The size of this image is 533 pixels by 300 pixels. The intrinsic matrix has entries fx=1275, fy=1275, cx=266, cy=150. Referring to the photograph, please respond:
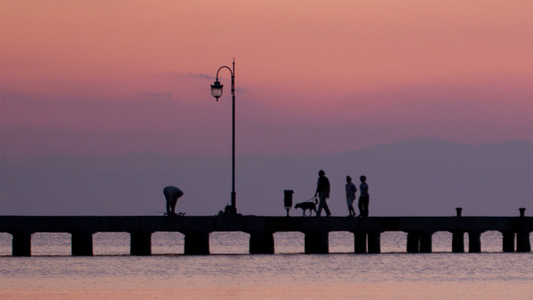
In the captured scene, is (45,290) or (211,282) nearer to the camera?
(45,290)

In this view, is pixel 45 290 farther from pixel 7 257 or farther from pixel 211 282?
pixel 7 257

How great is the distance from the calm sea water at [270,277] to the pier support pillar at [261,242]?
0.38m

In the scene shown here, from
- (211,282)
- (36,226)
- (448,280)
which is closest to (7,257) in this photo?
(36,226)

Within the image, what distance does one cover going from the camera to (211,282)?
32.1 metres

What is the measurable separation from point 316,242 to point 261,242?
239cm

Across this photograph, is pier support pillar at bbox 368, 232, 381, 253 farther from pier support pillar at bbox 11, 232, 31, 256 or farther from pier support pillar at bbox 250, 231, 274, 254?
pier support pillar at bbox 11, 232, 31, 256

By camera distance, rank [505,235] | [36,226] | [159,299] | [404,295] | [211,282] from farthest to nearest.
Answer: [505,235] → [36,226] → [211,282] → [404,295] → [159,299]

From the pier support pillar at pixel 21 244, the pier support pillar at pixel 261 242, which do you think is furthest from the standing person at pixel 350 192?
the pier support pillar at pixel 21 244

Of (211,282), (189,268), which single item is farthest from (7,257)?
(211,282)

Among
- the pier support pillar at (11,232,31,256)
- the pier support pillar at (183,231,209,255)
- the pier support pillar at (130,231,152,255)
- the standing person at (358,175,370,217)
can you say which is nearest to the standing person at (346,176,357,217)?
the standing person at (358,175,370,217)

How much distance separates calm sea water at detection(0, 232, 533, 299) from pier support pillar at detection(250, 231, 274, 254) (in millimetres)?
376

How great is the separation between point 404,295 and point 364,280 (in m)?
4.40

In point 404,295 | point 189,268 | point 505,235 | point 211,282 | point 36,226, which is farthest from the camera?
point 505,235

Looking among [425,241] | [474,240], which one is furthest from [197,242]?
[474,240]
